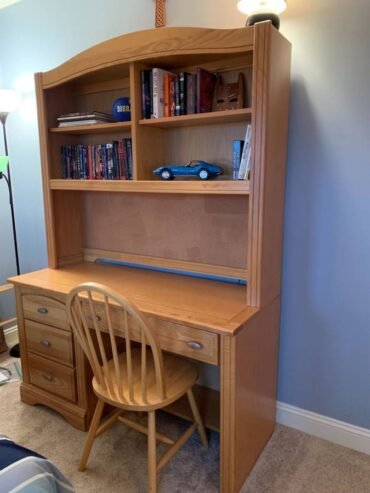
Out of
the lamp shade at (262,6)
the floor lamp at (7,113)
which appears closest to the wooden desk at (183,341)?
the floor lamp at (7,113)

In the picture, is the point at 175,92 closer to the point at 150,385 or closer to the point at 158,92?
the point at 158,92

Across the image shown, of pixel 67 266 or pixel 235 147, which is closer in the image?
pixel 235 147

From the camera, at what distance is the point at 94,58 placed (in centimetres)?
192

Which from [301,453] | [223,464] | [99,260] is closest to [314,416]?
[301,453]

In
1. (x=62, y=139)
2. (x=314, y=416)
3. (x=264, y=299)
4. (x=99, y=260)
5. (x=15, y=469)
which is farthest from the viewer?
(x=99, y=260)

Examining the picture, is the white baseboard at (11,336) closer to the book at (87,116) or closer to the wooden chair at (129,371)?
the wooden chair at (129,371)

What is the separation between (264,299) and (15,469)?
111 cm

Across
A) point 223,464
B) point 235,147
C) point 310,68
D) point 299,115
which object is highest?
point 310,68

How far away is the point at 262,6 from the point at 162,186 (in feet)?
2.83

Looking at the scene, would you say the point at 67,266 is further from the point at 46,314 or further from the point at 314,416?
the point at 314,416

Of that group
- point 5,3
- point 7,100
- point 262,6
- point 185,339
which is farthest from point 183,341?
point 5,3

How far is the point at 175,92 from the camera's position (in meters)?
1.83

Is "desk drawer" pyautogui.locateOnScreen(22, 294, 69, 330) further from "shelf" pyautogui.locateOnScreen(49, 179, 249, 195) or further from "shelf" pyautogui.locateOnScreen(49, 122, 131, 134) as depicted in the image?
"shelf" pyautogui.locateOnScreen(49, 122, 131, 134)

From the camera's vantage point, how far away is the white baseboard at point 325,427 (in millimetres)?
1833
